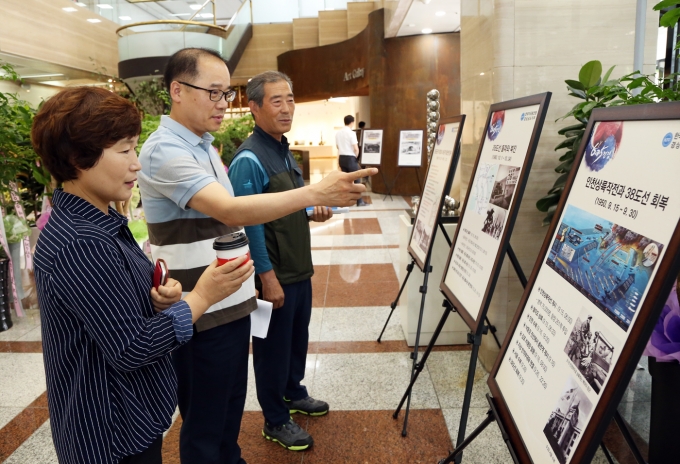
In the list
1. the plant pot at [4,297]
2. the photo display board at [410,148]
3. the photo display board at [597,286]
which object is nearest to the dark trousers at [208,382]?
the photo display board at [597,286]

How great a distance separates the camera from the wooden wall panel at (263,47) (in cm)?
1466

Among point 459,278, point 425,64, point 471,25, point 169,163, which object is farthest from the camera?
point 425,64

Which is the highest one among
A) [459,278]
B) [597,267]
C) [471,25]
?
[471,25]

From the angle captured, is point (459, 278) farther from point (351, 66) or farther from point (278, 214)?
point (351, 66)

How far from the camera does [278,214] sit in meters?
1.51

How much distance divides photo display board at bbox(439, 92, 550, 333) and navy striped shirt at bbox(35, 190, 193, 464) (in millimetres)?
942

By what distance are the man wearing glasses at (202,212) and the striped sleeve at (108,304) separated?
447 mm

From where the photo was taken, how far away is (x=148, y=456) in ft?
4.12

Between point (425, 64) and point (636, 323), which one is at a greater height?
point (425, 64)

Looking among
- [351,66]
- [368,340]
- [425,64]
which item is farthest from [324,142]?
[368,340]

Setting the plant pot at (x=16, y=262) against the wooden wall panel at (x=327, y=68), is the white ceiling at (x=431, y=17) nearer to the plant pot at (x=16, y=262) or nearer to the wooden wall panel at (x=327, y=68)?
the wooden wall panel at (x=327, y=68)

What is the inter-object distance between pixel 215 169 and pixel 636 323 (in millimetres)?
1341

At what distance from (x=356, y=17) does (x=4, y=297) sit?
11137mm

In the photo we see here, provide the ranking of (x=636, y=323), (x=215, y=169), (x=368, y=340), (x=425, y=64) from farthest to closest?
(x=425, y=64) < (x=368, y=340) < (x=215, y=169) < (x=636, y=323)
